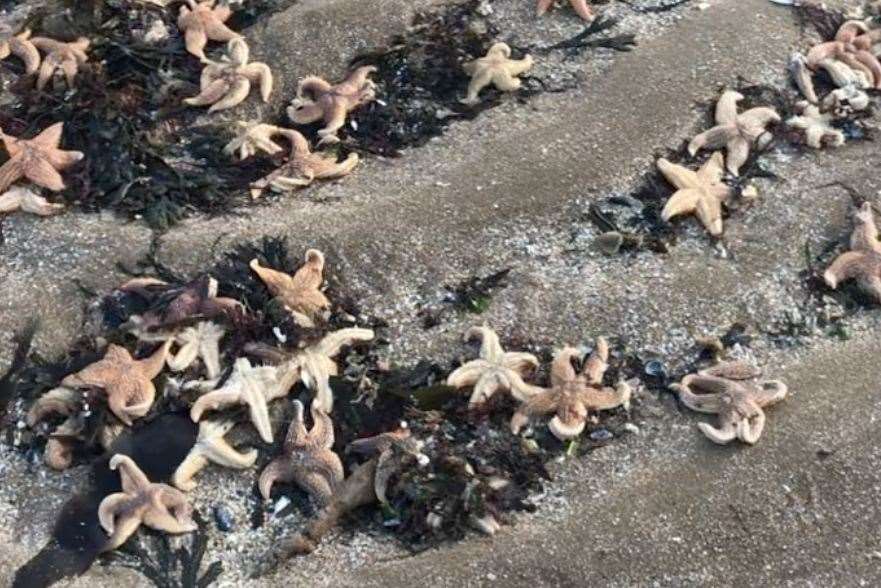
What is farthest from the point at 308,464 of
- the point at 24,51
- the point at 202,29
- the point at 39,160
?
the point at 24,51

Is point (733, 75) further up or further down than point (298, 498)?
further up

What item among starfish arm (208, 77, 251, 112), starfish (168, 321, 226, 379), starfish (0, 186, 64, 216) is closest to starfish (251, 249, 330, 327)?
starfish (168, 321, 226, 379)

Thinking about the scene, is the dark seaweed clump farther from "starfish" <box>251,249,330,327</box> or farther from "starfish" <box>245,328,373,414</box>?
"starfish" <box>245,328,373,414</box>

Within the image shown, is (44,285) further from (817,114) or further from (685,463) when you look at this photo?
(817,114)

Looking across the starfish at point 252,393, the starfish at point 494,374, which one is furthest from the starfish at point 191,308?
the starfish at point 494,374

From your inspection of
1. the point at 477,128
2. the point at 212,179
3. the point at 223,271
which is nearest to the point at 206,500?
the point at 223,271

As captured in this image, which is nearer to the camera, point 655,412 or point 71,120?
point 655,412
